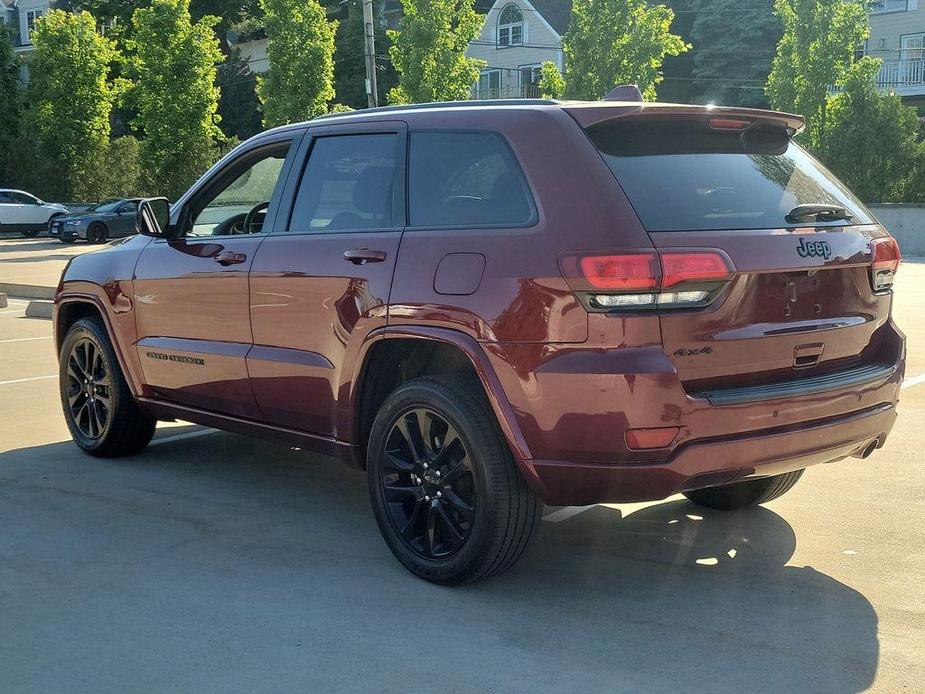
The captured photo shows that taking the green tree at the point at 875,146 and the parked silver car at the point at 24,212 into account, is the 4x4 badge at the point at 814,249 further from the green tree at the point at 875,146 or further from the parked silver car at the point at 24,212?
the parked silver car at the point at 24,212

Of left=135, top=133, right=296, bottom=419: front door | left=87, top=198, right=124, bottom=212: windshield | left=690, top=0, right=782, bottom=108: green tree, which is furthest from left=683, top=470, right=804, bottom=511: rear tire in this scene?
left=690, top=0, right=782, bottom=108: green tree

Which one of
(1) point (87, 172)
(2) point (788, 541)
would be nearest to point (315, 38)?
(1) point (87, 172)

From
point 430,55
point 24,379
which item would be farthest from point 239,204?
point 430,55

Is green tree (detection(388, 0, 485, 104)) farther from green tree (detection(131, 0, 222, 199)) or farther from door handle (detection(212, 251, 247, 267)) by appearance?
door handle (detection(212, 251, 247, 267))

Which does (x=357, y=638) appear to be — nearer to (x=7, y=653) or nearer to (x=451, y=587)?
(x=451, y=587)

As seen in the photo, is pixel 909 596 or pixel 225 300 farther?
pixel 225 300

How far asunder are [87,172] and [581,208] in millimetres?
39871

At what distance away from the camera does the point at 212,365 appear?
228 inches

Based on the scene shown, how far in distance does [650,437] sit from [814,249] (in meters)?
1.03

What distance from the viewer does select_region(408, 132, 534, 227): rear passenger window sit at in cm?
446

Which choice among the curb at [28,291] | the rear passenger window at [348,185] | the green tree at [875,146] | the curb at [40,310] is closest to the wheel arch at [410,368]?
the rear passenger window at [348,185]

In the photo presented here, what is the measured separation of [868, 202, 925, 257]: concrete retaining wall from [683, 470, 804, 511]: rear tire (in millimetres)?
25156

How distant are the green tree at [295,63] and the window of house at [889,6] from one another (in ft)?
78.1

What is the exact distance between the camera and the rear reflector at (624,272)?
402 cm
